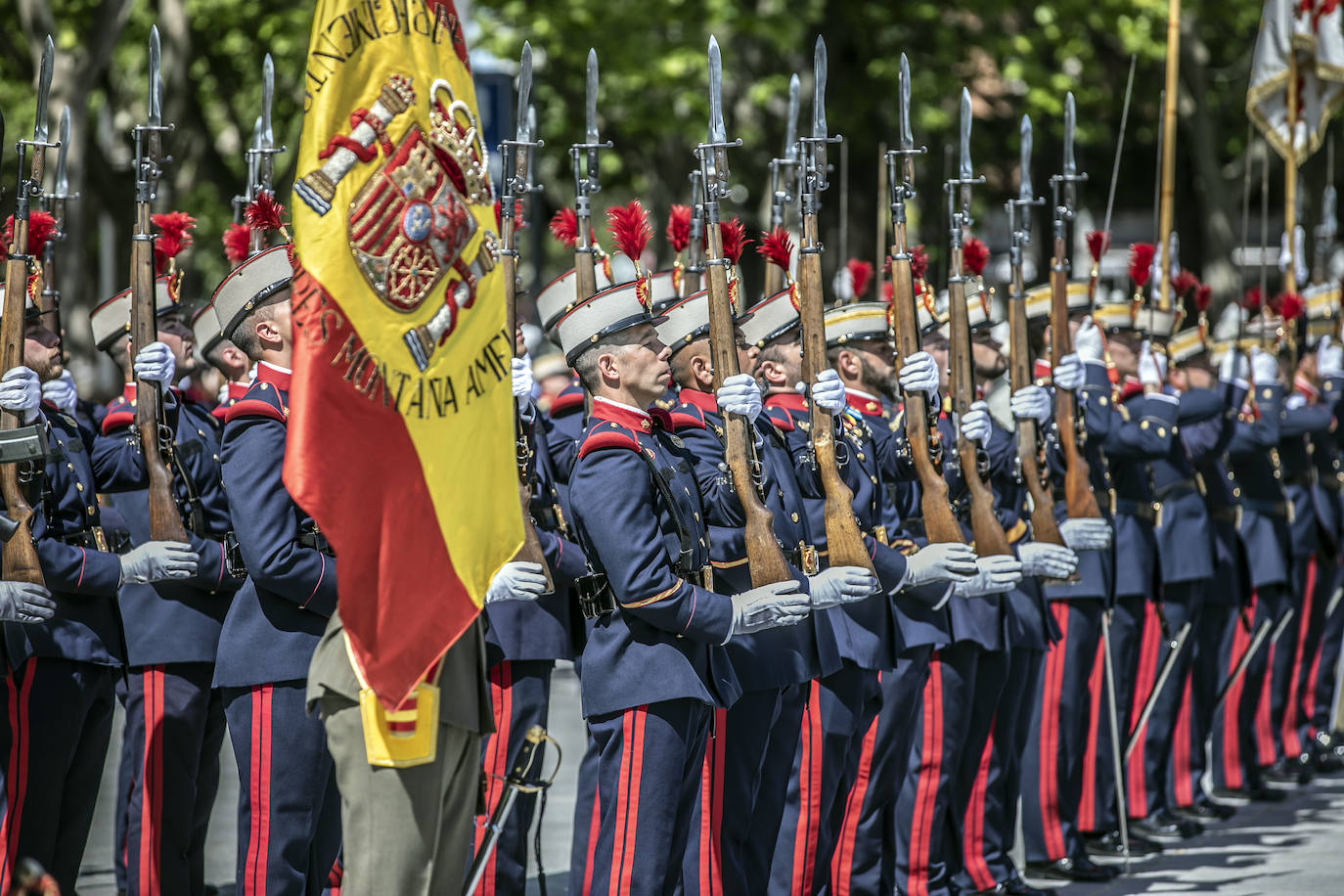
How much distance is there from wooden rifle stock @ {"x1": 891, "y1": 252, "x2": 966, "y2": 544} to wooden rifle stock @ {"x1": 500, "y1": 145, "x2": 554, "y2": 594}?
3.89 feet

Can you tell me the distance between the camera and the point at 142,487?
5.83 m

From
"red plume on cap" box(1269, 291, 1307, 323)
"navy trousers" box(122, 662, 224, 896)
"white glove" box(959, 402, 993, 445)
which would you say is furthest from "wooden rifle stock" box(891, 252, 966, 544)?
"red plume on cap" box(1269, 291, 1307, 323)

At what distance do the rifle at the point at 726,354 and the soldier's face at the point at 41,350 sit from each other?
74.8 inches

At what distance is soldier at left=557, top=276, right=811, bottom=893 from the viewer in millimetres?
4742

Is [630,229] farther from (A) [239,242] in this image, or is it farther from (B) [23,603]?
(B) [23,603]

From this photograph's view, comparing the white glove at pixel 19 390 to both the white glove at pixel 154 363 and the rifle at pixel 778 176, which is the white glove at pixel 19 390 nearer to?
the white glove at pixel 154 363

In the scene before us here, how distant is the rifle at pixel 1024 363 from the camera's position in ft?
22.4

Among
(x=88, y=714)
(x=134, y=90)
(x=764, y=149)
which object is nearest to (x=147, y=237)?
(x=88, y=714)

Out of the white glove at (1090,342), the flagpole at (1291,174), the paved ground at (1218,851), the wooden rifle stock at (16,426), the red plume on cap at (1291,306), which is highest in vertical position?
the flagpole at (1291,174)

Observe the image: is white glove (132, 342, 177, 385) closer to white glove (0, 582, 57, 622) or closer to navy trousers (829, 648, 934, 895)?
white glove (0, 582, 57, 622)

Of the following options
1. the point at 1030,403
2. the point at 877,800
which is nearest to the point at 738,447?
the point at 877,800

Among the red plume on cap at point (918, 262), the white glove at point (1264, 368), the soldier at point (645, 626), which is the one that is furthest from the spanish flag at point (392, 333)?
the white glove at point (1264, 368)

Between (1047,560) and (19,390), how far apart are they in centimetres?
328

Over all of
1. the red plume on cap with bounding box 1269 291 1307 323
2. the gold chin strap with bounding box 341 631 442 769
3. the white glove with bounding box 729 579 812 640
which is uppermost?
the red plume on cap with bounding box 1269 291 1307 323
